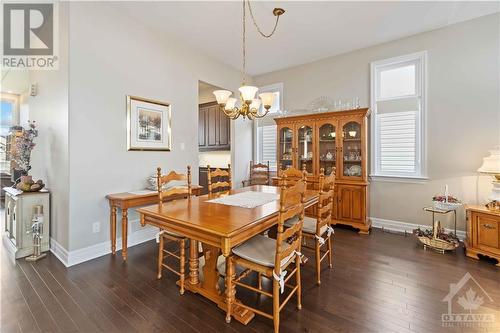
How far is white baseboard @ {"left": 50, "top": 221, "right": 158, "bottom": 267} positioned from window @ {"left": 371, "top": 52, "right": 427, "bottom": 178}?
12.8 feet

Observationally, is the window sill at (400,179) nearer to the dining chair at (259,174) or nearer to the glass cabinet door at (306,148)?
the glass cabinet door at (306,148)

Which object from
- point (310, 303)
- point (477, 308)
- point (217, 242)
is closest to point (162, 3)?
point (217, 242)

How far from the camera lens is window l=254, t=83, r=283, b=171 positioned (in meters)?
5.14

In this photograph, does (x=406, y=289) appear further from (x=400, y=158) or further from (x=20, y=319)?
(x=20, y=319)

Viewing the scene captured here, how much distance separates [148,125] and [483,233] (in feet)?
14.6

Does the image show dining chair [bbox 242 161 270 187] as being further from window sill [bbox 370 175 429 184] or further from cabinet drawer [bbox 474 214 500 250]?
cabinet drawer [bbox 474 214 500 250]

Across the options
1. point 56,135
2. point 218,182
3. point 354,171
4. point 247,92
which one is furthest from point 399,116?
point 56,135

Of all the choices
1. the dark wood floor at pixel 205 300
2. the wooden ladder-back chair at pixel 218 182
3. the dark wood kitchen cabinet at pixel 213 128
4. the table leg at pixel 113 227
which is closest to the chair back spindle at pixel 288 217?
the dark wood floor at pixel 205 300

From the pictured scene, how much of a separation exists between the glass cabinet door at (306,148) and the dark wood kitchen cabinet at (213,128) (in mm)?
1562

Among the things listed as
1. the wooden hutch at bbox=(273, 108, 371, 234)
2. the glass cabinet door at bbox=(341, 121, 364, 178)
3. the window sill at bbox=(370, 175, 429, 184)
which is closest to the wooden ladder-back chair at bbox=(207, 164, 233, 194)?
the wooden hutch at bbox=(273, 108, 371, 234)

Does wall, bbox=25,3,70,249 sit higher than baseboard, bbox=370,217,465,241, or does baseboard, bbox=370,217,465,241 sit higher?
wall, bbox=25,3,70,249

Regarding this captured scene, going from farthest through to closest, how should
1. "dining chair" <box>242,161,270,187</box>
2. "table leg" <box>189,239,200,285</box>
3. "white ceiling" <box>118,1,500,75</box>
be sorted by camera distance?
1. "dining chair" <box>242,161,270,187</box>
2. "white ceiling" <box>118,1,500,75</box>
3. "table leg" <box>189,239,200,285</box>

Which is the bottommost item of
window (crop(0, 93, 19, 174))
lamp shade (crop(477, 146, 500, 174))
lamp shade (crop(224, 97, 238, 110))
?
lamp shade (crop(477, 146, 500, 174))

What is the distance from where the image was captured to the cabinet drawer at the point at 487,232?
2.66 meters
